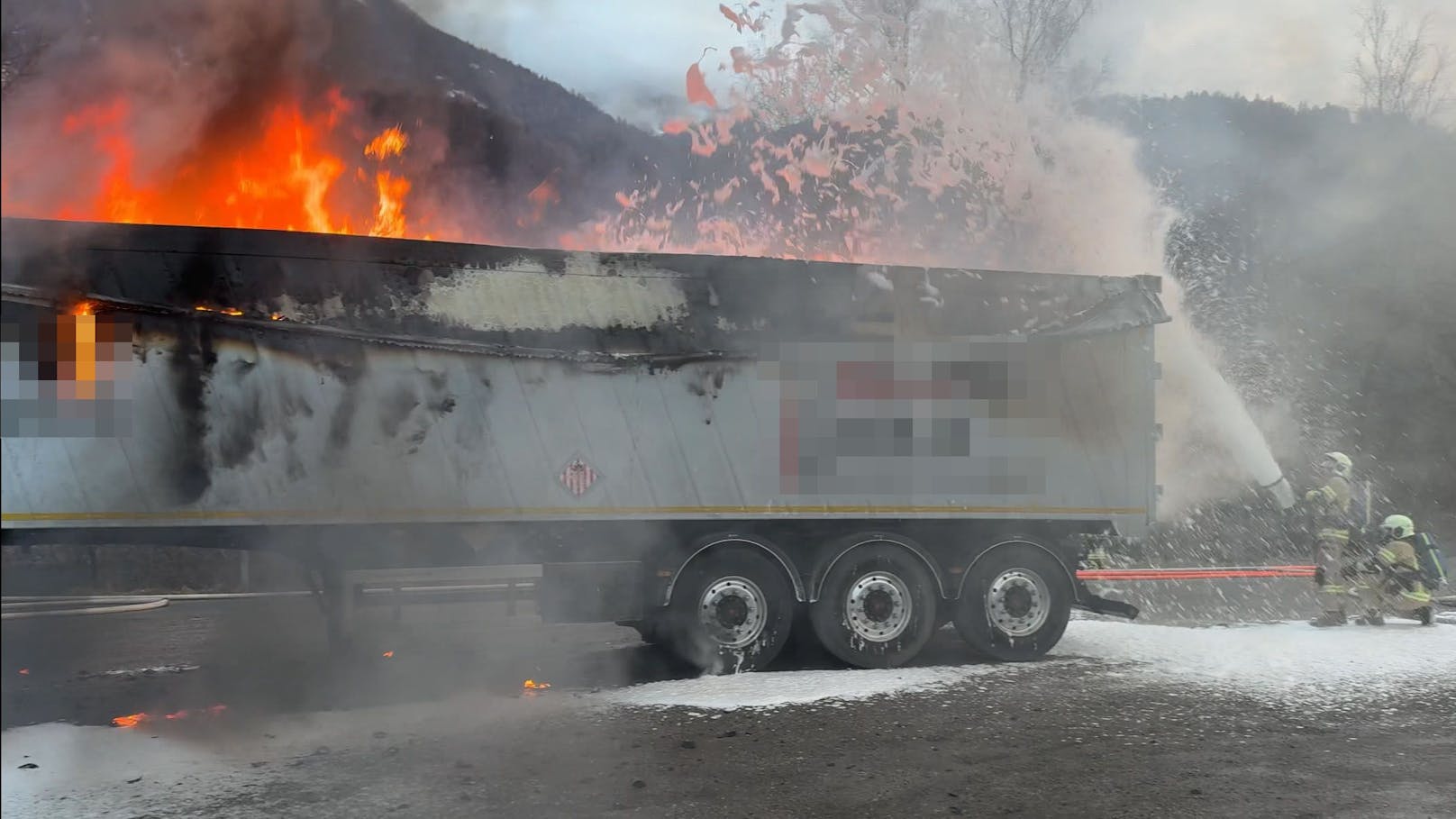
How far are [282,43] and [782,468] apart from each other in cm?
574

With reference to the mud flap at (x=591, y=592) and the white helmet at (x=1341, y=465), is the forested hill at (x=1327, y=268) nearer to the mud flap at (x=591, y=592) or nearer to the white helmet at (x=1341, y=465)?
the white helmet at (x=1341, y=465)

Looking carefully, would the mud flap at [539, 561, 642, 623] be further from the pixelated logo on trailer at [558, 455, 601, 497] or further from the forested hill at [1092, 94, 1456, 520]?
the forested hill at [1092, 94, 1456, 520]

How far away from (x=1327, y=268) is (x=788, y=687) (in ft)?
76.7

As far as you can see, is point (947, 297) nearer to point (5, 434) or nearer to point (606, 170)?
point (5, 434)

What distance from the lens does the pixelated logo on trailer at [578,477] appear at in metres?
7.30

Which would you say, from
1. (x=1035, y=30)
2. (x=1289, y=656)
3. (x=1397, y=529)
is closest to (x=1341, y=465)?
(x=1397, y=529)

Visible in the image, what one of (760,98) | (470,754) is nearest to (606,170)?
(760,98)

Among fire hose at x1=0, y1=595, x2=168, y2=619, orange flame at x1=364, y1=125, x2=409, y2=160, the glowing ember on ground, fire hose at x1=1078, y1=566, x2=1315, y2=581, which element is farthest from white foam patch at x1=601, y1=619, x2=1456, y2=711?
orange flame at x1=364, y1=125, x2=409, y2=160

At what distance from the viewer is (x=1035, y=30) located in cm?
1388

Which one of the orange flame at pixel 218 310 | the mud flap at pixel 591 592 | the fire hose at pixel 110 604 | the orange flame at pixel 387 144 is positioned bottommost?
the fire hose at pixel 110 604

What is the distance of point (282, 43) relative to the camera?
891 cm

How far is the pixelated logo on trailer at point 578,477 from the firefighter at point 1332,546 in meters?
7.15

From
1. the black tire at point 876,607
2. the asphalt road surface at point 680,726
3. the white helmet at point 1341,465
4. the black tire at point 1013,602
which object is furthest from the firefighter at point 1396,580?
the black tire at point 876,607

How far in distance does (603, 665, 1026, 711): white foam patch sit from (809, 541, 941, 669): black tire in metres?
0.16
